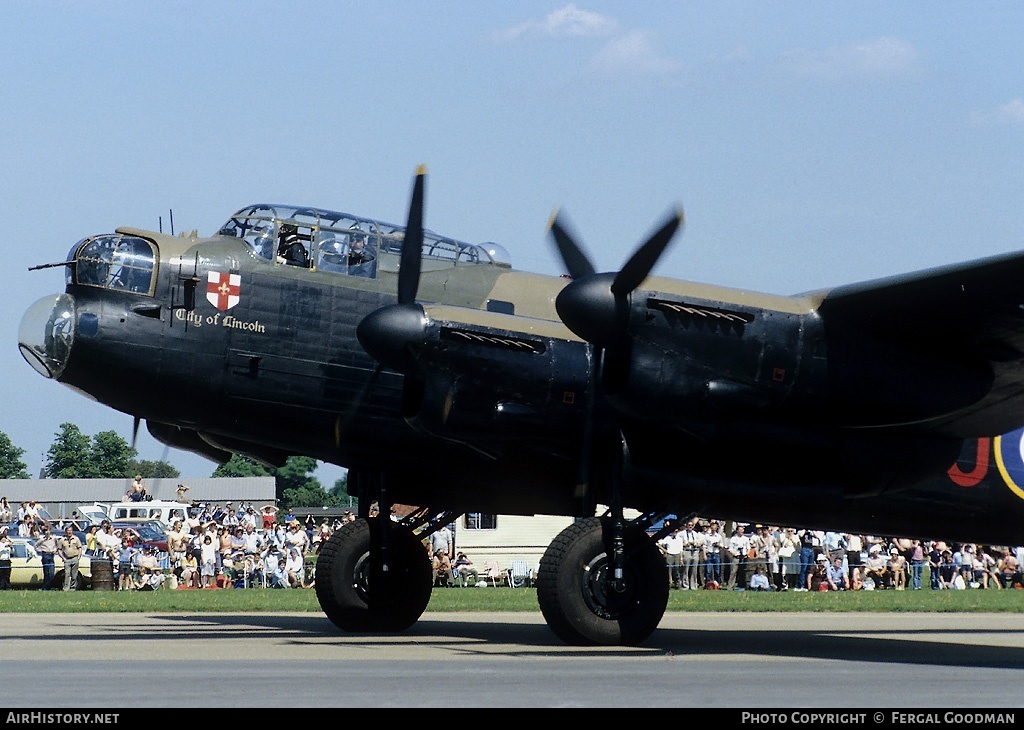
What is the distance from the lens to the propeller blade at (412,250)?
16812 mm

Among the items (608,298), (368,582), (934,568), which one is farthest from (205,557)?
(608,298)

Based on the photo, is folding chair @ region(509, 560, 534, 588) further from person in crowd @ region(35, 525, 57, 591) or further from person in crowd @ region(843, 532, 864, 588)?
person in crowd @ region(35, 525, 57, 591)

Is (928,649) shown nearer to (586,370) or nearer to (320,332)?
(586,370)

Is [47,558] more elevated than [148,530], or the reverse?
[148,530]

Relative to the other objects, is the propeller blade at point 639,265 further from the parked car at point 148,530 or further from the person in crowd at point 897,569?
the parked car at point 148,530

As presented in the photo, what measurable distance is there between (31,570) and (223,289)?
2017 cm

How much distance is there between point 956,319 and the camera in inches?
599

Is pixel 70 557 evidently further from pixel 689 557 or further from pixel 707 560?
pixel 707 560

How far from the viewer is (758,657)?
1522 cm

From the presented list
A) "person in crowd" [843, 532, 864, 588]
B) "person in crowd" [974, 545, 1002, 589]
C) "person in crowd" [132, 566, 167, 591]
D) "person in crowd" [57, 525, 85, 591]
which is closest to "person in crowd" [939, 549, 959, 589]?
"person in crowd" [974, 545, 1002, 589]

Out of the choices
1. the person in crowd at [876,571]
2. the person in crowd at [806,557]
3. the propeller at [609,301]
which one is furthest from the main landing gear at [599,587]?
the person in crowd at [876,571]

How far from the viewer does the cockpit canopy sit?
17656mm

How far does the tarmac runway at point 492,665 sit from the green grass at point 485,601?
3033mm
